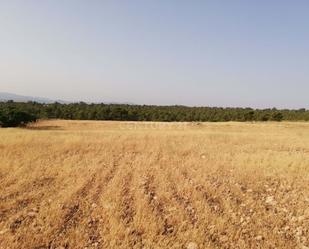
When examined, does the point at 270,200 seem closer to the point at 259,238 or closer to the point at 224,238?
the point at 259,238

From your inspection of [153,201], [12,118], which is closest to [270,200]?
[153,201]

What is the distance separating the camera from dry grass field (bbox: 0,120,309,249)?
23.8 ft

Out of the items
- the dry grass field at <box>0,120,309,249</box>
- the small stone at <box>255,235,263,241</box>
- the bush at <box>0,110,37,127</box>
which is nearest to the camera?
the dry grass field at <box>0,120,309,249</box>

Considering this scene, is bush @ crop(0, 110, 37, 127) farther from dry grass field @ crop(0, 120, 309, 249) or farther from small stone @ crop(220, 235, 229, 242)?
small stone @ crop(220, 235, 229, 242)

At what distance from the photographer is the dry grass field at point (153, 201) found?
725 cm

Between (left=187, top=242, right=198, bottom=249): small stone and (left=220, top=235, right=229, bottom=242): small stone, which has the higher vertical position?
(left=220, top=235, right=229, bottom=242): small stone

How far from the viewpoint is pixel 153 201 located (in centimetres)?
958

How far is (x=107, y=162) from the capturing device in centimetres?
1541

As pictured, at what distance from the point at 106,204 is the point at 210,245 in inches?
125

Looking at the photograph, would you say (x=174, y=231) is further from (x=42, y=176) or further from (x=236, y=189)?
(x=42, y=176)

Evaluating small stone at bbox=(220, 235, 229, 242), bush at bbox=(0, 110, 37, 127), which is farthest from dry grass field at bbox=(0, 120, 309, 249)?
bush at bbox=(0, 110, 37, 127)

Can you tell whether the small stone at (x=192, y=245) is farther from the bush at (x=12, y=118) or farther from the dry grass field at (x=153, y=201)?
the bush at (x=12, y=118)

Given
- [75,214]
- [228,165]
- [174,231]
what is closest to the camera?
[174,231]

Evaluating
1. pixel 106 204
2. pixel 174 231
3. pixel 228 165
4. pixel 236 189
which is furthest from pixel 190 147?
pixel 174 231
